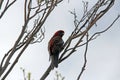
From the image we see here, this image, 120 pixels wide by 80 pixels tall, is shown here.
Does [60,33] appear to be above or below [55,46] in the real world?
above

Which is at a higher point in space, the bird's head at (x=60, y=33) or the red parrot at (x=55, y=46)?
the bird's head at (x=60, y=33)

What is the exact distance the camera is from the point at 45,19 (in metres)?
5.05

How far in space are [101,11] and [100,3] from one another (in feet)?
0.58

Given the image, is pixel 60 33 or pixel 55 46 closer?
pixel 55 46

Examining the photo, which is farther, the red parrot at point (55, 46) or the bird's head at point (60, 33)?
the bird's head at point (60, 33)

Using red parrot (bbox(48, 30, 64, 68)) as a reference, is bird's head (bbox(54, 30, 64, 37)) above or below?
above

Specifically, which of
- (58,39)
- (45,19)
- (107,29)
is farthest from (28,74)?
(58,39)

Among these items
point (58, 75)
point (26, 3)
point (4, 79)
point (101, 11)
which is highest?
point (26, 3)

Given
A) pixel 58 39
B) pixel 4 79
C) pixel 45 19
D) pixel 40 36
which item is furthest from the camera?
pixel 58 39

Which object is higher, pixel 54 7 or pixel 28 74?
pixel 54 7

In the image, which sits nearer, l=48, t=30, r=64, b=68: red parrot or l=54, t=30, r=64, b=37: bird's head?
l=48, t=30, r=64, b=68: red parrot

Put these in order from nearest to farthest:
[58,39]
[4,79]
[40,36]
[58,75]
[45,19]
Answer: [4,79] < [45,19] < [58,75] < [40,36] < [58,39]

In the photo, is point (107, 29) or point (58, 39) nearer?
point (107, 29)

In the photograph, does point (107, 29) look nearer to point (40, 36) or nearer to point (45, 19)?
point (45, 19)
